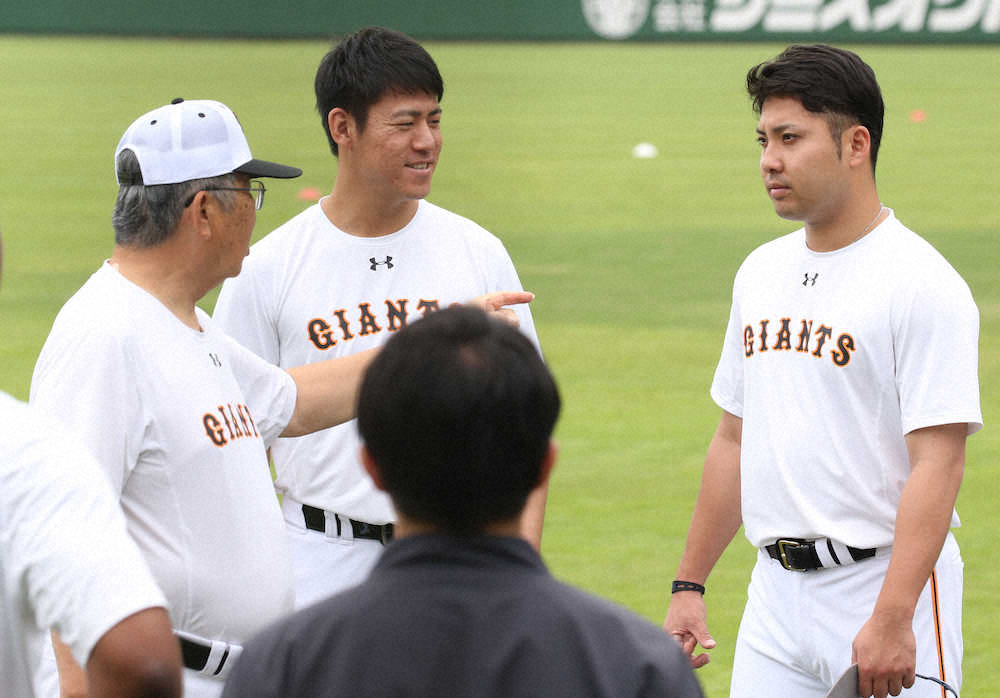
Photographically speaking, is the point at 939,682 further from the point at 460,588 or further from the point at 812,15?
the point at 812,15

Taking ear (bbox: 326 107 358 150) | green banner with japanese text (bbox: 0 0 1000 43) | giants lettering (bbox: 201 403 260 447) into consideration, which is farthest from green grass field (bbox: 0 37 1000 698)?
giants lettering (bbox: 201 403 260 447)

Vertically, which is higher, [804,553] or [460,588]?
[460,588]

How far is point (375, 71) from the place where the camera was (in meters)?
5.11

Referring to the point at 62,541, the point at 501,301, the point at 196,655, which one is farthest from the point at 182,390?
the point at 62,541

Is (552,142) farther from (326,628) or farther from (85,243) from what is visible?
(326,628)

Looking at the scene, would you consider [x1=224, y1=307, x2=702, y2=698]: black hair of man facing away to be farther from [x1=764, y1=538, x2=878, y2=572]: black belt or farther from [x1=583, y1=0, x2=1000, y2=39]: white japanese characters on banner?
[x1=583, y1=0, x2=1000, y2=39]: white japanese characters on banner

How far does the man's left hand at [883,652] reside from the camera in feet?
12.8

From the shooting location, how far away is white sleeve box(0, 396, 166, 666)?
2.46 metres

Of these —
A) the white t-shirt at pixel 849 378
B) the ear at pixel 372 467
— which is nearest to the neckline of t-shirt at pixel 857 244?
the white t-shirt at pixel 849 378

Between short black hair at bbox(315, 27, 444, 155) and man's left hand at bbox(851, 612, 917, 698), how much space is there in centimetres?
224

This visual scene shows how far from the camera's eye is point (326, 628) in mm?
2195

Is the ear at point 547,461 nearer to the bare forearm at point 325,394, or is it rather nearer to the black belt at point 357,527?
the bare forearm at point 325,394

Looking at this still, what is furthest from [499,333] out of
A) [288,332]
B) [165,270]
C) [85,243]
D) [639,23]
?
[639,23]

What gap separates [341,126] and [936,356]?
2.14 meters
